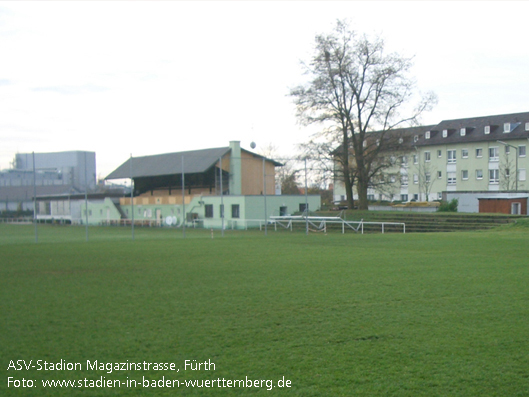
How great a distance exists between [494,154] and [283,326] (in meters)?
61.1

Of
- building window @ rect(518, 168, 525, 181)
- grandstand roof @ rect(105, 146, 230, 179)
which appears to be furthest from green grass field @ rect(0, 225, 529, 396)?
building window @ rect(518, 168, 525, 181)

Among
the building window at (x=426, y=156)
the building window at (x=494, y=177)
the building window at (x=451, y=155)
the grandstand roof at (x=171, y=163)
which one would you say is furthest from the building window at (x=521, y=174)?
the grandstand roof at (x=171, y=163)

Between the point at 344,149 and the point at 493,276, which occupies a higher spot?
the point at 344,149

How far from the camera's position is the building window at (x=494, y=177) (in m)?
60.1

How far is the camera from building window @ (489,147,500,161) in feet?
199

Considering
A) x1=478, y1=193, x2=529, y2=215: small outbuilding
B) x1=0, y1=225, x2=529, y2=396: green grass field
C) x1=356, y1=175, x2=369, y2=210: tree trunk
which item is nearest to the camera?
x1=0, y1=225, x2=529, y2=396: green grass field

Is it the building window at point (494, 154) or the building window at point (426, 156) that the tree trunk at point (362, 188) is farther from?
the building window at point (426, 156)

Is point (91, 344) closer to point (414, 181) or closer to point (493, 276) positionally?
point (493, 276)

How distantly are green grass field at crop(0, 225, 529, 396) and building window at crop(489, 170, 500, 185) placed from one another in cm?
5140

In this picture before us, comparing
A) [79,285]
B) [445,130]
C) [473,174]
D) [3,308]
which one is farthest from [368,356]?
[445,130]

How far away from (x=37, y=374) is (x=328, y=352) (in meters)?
3.05

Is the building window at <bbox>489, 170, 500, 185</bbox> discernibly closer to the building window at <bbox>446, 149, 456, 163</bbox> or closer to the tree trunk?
the building window at <bbox>446, 149, 456, 163</bbox>

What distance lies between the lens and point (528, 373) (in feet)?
16.2

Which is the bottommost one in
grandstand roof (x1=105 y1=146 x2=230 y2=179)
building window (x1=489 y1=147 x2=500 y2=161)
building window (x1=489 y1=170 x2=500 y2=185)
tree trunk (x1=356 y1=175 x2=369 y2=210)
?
tree trunk (x1=356 y1=175 x2=369 y2=210)
